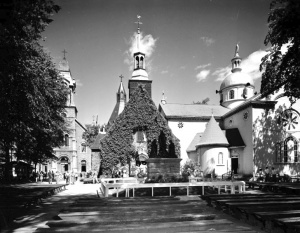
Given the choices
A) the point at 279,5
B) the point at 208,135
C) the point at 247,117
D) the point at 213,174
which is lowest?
the point at 213,174

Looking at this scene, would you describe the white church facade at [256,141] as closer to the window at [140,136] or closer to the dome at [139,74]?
the window at [140,136]

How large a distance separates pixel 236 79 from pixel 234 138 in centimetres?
1644

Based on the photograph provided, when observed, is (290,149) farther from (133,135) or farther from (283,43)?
(133,135)

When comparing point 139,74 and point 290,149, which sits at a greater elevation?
point 139,74

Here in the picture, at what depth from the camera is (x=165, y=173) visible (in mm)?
16219

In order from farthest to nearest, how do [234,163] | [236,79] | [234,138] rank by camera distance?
[236,79], [234,138], [234,163]

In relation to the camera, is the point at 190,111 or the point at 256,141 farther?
the point at 190,111

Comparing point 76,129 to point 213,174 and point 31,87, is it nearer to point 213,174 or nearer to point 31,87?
point 213,174

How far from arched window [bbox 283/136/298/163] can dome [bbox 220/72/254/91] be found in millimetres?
16644

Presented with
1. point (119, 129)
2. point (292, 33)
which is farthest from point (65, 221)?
point (119, 129)

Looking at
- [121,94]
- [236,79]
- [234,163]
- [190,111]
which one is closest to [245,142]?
[234,163]

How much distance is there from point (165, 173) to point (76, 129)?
3144cm

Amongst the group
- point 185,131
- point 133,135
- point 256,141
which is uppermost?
point 185,131

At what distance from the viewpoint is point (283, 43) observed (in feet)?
47.3
